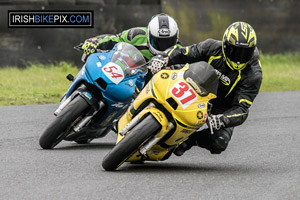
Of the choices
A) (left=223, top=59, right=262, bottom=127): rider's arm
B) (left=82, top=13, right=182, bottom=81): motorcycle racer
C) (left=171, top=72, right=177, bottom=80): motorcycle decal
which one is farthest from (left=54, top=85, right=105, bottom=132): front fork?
(left=223, top=59, right=262, bottom=127): rider's arm

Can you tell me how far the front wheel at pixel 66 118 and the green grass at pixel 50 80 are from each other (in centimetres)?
490

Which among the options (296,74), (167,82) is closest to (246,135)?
(167,82)

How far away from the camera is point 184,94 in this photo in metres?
6.47

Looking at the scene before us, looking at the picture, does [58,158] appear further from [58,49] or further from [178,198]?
[58,49]

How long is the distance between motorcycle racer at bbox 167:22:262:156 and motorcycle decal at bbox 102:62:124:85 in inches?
25.8

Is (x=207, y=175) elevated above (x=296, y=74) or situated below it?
above

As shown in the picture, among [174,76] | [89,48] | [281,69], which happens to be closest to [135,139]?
[174,76]

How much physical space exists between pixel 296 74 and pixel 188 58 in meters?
10.5

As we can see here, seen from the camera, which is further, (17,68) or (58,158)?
(17,68)

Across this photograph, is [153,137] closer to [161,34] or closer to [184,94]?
[184,94]

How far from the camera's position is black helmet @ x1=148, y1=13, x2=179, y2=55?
818 cm

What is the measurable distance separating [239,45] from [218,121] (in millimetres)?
730

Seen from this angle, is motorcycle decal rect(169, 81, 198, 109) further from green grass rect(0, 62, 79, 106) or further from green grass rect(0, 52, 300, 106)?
green grass rect(0, 62, 79, 106)

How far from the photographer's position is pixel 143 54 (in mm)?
8586
